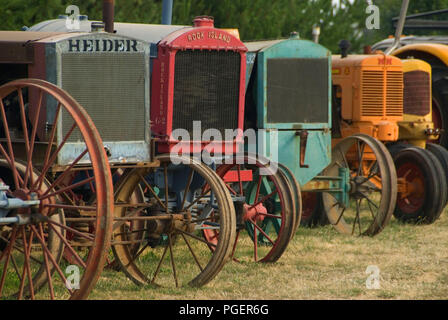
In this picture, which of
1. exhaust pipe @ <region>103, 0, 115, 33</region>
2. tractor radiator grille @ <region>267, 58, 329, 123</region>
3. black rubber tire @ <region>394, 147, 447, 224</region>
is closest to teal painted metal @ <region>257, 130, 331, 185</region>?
tractor radiator grille @ <region>267, 58, 329, 123</region>

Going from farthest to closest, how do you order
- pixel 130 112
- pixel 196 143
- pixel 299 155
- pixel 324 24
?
pixel 324 24, pixel 299 155, pixel 196 143, pixel 130 112

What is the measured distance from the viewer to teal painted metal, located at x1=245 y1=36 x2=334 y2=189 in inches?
280

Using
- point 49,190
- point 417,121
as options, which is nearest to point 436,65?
point 417,121

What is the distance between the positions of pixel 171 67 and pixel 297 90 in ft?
5.33

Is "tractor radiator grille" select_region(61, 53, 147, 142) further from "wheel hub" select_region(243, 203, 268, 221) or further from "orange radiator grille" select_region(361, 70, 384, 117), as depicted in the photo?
"orange radiator grille" select_region(361, 70, 384, 117)

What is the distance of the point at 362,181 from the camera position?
8000 millimetres

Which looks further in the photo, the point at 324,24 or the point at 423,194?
the point at 324,24

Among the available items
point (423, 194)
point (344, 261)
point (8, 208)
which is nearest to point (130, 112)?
point (8, 208)

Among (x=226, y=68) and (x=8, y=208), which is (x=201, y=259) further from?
(x=8, y=208)

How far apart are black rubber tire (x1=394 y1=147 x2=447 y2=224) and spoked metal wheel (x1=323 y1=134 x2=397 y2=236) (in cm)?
43

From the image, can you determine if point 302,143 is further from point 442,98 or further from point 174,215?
point 442,98

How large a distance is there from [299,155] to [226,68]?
1.49 m

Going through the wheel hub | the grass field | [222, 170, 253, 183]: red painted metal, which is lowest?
the grass field

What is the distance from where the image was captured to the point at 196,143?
6059 millimetres
